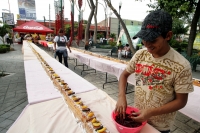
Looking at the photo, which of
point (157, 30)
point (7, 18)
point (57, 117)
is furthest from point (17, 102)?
point (7, 18)

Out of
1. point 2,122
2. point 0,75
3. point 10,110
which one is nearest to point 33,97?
point 2,122

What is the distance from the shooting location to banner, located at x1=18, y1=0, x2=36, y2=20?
A: 101 feet

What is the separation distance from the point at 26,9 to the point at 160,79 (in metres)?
37.5

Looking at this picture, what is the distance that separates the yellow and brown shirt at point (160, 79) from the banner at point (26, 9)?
36427 millimetres

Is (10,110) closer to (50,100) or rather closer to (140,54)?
(50,100)

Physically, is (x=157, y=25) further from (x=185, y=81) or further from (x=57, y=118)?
(x=57, y=118)

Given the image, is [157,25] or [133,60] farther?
[133,60]

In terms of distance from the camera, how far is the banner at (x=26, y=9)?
3073 cm

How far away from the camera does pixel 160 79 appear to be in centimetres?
94

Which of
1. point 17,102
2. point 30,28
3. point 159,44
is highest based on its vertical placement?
→ point 30,28

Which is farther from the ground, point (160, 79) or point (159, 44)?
point (159, 44)

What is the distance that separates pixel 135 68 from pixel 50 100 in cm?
94

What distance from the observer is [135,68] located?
115cm

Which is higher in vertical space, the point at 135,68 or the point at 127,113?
the point at 135,68
